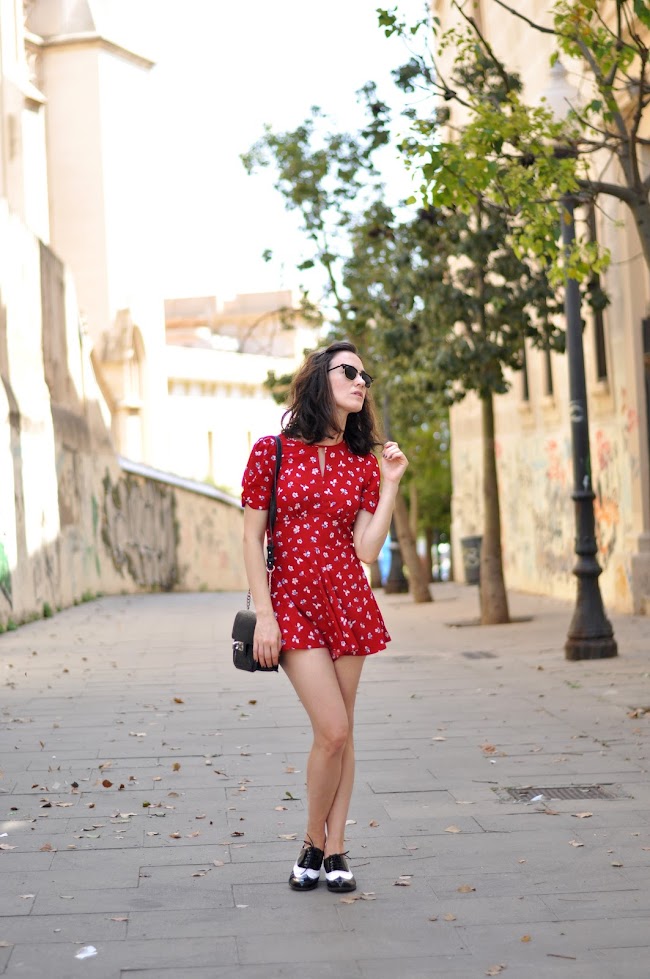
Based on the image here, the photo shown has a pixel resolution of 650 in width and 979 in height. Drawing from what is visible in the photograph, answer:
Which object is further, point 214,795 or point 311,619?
point 214,795

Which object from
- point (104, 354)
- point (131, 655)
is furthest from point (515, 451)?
point (104, 354)

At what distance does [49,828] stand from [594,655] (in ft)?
24.0

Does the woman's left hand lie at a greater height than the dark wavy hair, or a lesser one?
lesser

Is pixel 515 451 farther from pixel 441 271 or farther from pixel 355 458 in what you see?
pixel 355 458

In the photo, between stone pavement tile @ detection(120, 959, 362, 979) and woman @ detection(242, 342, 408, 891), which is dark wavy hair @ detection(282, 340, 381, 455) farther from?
stone pavement tile @ detection(120, 959, 362, 979)

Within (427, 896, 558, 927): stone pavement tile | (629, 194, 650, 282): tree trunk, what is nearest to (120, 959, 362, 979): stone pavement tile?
(427, 896, 558, 927): stone pavement tile

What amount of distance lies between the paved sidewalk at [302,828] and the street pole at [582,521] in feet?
1.30

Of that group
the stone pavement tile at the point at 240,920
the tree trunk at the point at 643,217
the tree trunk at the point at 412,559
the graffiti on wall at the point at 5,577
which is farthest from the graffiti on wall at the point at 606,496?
the stone pavement tile at the point at 240,920

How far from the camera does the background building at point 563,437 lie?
1803 centimetres

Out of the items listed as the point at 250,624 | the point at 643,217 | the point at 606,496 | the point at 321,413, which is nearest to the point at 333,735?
the point at 250,624

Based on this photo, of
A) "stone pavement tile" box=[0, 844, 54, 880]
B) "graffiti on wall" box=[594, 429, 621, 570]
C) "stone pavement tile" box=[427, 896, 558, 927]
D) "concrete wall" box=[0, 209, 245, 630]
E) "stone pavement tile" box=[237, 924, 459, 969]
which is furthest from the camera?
"graffiti on wall" box=[594, 429, 621, 570]

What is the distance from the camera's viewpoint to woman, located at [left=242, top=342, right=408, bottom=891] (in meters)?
4.90

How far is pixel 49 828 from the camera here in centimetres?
623

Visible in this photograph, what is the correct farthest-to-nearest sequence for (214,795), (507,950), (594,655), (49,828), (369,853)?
(594,655)
(214,795)
(49,828)
(369,853)
(507,950)
